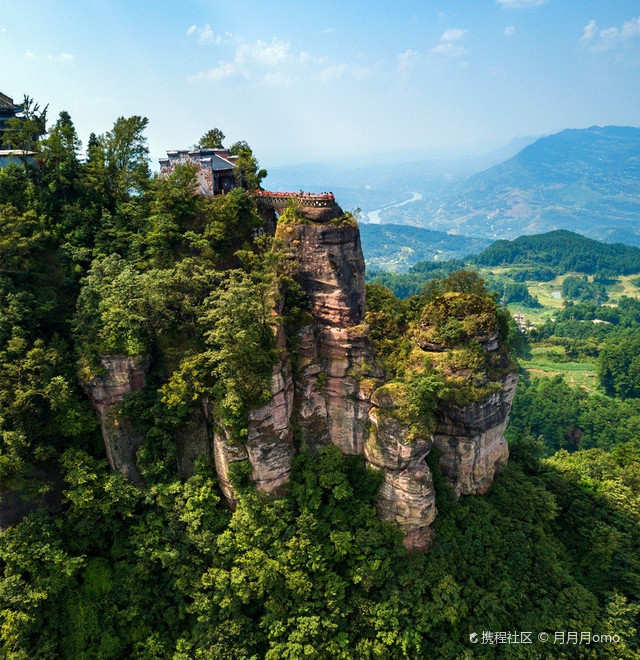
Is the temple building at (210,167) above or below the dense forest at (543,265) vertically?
above

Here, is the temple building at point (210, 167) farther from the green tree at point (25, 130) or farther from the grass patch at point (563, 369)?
the grass patch at point (563, 369)

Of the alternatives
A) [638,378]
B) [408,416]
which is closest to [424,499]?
[408,416]

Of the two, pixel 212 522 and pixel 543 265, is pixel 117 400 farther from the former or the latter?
pixel 543 265

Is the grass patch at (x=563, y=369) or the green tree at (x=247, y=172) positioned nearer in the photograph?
the green tree at (x=247, y=172)

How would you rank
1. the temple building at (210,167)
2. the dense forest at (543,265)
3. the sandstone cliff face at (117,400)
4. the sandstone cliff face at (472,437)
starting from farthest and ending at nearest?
the dense forest at (543,265)
the temple building at (210,167)
the sandstone cliff face at (472,437)
the sandstone cliff face at (117,400)

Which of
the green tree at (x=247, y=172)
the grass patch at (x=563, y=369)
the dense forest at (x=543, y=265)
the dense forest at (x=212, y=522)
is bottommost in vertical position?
the grass patch at (x=563, y=369)

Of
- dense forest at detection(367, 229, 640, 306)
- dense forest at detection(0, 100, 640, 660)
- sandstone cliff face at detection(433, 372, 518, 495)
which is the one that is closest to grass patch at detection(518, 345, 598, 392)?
dense forest at detection(367, 229, 640, 306)

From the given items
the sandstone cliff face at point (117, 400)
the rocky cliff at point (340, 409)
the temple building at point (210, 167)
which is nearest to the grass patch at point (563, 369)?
the rocky cliff at point (340, 409)

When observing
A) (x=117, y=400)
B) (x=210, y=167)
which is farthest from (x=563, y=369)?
(x=117, y=400)
